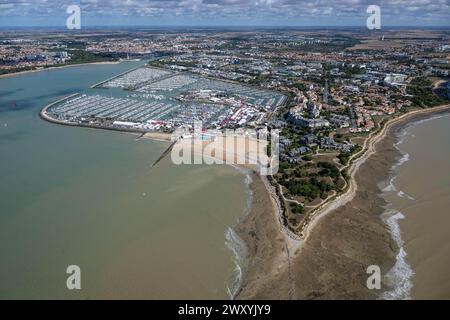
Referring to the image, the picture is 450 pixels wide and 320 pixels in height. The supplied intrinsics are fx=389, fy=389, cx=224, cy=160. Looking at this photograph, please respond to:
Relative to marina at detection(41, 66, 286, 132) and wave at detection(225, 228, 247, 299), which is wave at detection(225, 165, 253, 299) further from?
marina at detection(41, 66, 286, 132)

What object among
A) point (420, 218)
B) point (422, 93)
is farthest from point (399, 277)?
point (422, 93)

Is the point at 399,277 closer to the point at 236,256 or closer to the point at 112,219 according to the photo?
the point at 236,256

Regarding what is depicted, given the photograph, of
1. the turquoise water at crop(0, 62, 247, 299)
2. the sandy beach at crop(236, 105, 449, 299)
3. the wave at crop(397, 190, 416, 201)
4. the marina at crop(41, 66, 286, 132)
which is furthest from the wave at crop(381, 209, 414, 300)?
the marina at crop(41, 66, 286, 132)

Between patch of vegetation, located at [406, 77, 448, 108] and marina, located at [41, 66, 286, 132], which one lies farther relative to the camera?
patch of vegetation, located at [406, 77, 448, 108]

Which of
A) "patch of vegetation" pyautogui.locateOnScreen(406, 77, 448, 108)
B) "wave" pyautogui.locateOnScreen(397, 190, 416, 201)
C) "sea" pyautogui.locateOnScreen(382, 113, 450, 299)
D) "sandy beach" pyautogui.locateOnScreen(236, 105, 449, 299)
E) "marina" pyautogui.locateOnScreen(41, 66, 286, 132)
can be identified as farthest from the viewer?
"patch of vegetation" pyautogui.locateOnScreen(406, 77, 448, 108)

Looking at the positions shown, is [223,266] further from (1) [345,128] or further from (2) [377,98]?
(2) [377,98]

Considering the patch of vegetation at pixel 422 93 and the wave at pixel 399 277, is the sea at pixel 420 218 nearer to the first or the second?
the wave at pixel 399 277

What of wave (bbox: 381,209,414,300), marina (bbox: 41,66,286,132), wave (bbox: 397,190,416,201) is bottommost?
wave (bbox: 381,209,414,300)
